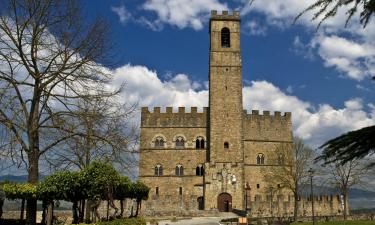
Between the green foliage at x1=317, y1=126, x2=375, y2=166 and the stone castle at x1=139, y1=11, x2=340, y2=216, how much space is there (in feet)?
140

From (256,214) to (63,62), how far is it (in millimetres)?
30702

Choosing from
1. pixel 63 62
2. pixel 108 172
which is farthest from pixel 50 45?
pixel 108 172

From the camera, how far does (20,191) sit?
20.3 metres

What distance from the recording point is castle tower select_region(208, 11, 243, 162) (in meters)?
49.5

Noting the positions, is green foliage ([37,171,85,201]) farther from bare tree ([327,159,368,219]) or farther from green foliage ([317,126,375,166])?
bare tree ([327,159,368,219])

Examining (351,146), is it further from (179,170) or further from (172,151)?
(172,151)

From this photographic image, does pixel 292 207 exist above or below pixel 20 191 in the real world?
below

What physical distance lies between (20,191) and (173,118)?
33.7 meters

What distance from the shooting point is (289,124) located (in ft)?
177

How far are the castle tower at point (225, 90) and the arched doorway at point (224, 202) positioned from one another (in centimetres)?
408

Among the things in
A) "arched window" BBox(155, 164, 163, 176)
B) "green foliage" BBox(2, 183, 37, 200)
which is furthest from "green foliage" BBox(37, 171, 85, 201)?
"arched window" BBox(155, 164, 163, 176)

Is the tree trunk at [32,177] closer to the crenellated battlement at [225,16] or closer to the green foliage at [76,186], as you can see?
the green foliage at [76,186]

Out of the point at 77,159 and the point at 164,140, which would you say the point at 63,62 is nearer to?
the point at 77,159

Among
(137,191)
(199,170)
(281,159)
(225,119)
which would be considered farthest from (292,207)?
(137,191)
